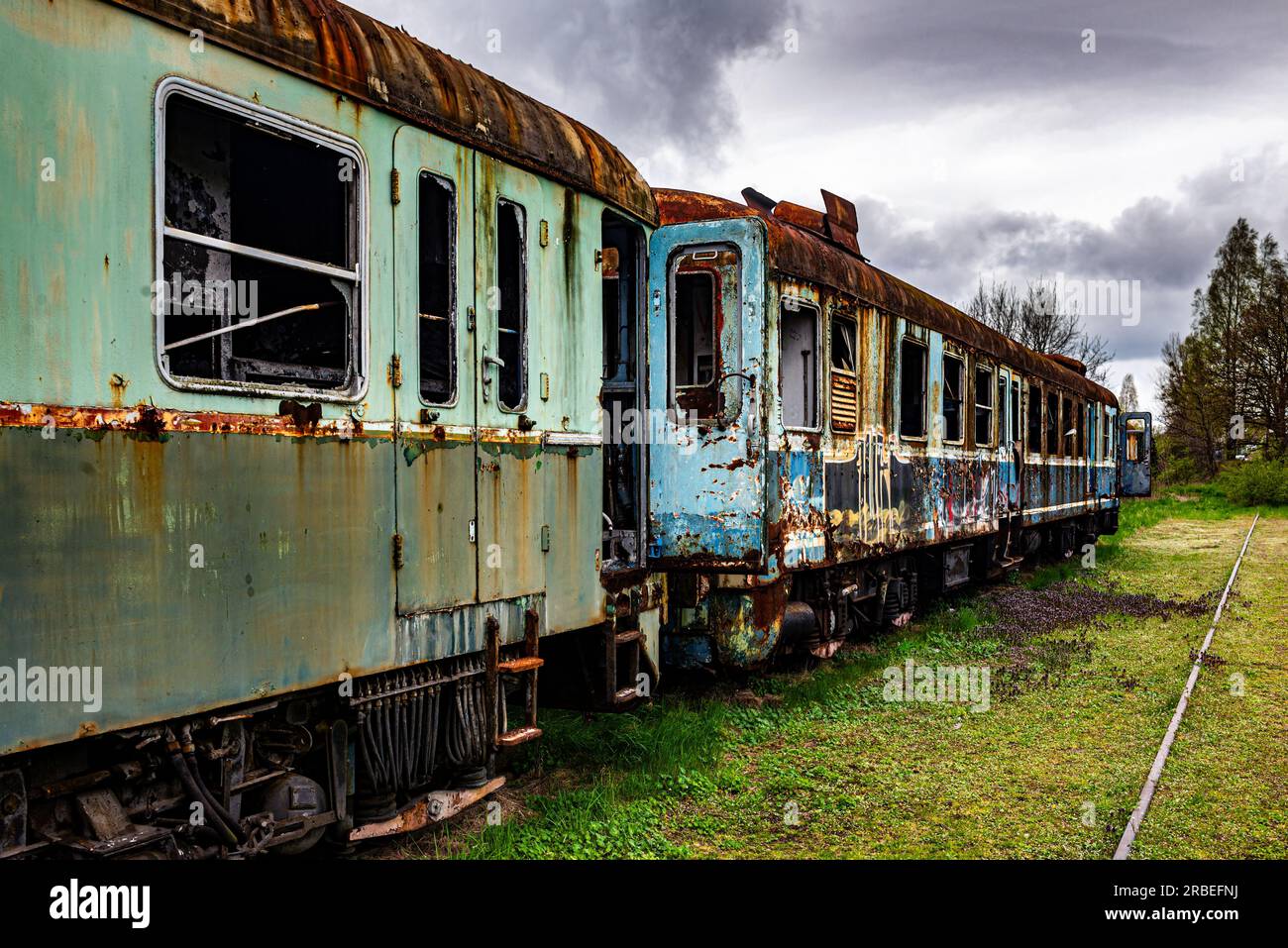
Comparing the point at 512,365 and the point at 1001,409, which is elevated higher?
the point at 1001,409

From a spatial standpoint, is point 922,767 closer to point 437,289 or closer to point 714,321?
point 714,321

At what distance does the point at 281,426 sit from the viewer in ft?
11.7

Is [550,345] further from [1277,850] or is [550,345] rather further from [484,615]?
[1277,850]

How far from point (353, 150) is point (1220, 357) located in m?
44.6

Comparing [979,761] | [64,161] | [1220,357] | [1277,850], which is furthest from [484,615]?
[1220,357]

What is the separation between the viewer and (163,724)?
321 cm

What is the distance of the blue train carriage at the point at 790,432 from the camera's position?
23.0 ft

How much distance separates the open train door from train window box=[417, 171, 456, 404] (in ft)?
93.3

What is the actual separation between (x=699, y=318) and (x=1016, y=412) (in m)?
8.57

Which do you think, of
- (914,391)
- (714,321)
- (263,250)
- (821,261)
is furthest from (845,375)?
(263,250)

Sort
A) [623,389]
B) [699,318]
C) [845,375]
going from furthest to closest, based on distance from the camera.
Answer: [845,375], [699,318], [623,389]

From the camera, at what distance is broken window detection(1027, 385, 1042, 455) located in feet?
50.9

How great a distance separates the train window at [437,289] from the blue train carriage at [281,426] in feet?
0.05

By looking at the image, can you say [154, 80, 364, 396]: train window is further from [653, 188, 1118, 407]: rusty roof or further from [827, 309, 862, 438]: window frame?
[827, 309, 862, 438]: window frame
